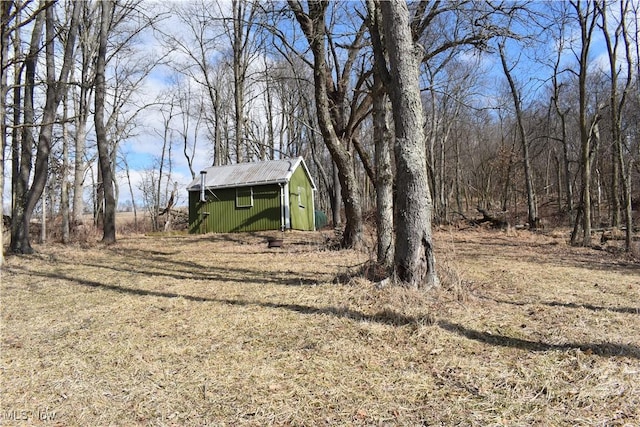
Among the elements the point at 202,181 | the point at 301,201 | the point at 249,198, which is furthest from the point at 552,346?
the point at 202,181

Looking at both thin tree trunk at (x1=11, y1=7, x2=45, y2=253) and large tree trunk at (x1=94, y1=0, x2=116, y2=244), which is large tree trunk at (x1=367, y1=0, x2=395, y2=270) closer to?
thin tree trunk at (x1=11, y1=7, x2=45, y2=253)

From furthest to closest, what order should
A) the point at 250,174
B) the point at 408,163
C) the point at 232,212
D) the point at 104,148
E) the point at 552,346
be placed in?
the point at 250,174
the point at 232,212
the point at 104,148
the point at 408,163
the point at 552,346

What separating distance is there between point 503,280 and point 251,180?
14487 mm

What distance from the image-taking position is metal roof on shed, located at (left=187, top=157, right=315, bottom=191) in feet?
60.3

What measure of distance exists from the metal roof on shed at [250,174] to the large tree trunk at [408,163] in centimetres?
1337

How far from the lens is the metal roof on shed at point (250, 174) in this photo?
18375mm

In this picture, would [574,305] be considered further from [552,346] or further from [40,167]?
[40,167]

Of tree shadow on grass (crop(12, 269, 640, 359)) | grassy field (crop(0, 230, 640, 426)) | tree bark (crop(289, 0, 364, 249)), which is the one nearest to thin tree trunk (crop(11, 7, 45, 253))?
grassy field (crop(0, 230, 640, 426))

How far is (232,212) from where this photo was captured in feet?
62.3

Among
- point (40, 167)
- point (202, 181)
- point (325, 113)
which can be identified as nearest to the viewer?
point (325, 113)

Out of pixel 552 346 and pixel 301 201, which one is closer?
pixel 552 346

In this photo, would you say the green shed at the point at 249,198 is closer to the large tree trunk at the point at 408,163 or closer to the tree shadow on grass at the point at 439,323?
the tree shadow on grass at the point at 439,323

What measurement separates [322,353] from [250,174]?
16759mm

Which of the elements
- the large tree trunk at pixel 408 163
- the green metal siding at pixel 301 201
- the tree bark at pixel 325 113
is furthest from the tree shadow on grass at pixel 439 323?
the green metal siding at pixel 301 201
